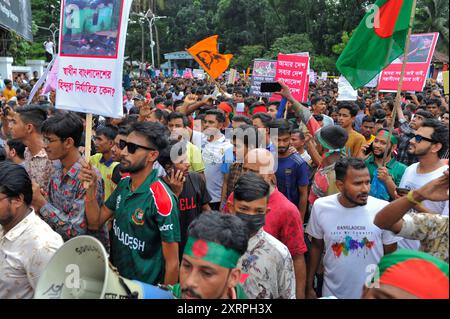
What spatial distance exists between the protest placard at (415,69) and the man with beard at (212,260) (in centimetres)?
730

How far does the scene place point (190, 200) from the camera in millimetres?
4133

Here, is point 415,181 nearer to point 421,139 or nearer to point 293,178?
point 421,139

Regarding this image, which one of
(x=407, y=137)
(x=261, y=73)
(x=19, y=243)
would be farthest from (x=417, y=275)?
(x=261, y=73)

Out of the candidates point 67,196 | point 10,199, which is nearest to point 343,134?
point 67,196

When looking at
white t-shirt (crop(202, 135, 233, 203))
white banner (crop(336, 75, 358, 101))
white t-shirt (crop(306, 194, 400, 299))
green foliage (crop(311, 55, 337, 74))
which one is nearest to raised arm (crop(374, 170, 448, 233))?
white t-shirt (crop(306, 194, 400, 299))

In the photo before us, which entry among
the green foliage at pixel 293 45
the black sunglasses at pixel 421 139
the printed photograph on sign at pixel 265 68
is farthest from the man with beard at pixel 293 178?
the green foliage at pixel 293 45

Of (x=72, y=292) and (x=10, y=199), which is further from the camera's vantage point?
(x=10, y=199)

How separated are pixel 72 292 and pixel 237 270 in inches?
29.5

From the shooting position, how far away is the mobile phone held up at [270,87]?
5962 mm

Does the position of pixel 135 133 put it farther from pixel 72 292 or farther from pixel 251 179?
pixel 72 292

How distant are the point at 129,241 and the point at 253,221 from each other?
2.63ft

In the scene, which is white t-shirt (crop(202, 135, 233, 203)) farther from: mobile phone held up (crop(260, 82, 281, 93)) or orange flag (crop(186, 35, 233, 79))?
orange flag (crop(186, 35, 233, 79))

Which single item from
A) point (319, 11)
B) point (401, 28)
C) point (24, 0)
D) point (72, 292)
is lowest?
point (72, 292)

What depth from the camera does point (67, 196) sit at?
3.41 meters
